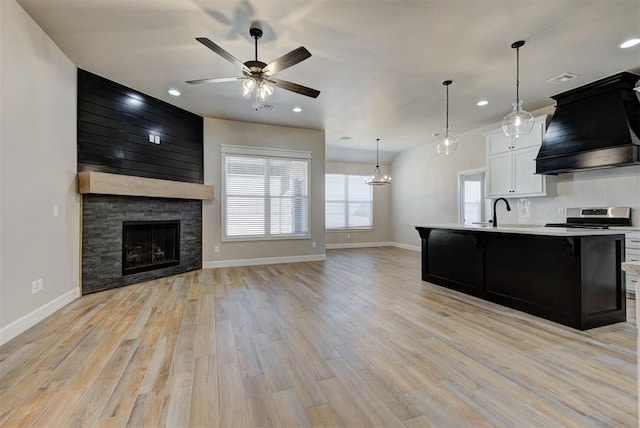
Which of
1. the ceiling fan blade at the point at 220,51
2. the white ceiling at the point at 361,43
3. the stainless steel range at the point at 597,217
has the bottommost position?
the stainless steel range at the point at 597,217

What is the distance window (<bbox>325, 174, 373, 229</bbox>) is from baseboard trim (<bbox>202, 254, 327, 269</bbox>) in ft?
8.14

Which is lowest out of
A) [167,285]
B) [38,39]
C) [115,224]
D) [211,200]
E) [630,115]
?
[167,285]

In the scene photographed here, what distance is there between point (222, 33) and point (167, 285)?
3.60m

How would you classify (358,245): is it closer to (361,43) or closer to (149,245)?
(149,245)

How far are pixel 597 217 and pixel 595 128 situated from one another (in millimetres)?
1370

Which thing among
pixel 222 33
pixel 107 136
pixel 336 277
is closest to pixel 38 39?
pixel 107 136

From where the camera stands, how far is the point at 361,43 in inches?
128

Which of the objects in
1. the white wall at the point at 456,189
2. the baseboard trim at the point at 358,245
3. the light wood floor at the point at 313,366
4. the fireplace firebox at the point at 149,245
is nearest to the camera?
the light wood floor at the point at 313,366

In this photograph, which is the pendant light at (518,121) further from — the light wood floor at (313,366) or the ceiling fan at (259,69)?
the ceiling fan at (259,69)

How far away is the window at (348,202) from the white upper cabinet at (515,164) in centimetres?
414

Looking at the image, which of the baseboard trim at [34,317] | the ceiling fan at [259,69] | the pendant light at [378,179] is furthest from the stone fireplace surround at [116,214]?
the pendant light at [378,179]

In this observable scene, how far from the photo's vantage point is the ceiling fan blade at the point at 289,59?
261 centimetres

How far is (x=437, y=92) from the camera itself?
4648 millimetres

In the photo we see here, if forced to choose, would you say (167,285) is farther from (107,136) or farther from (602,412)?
(602,412)
